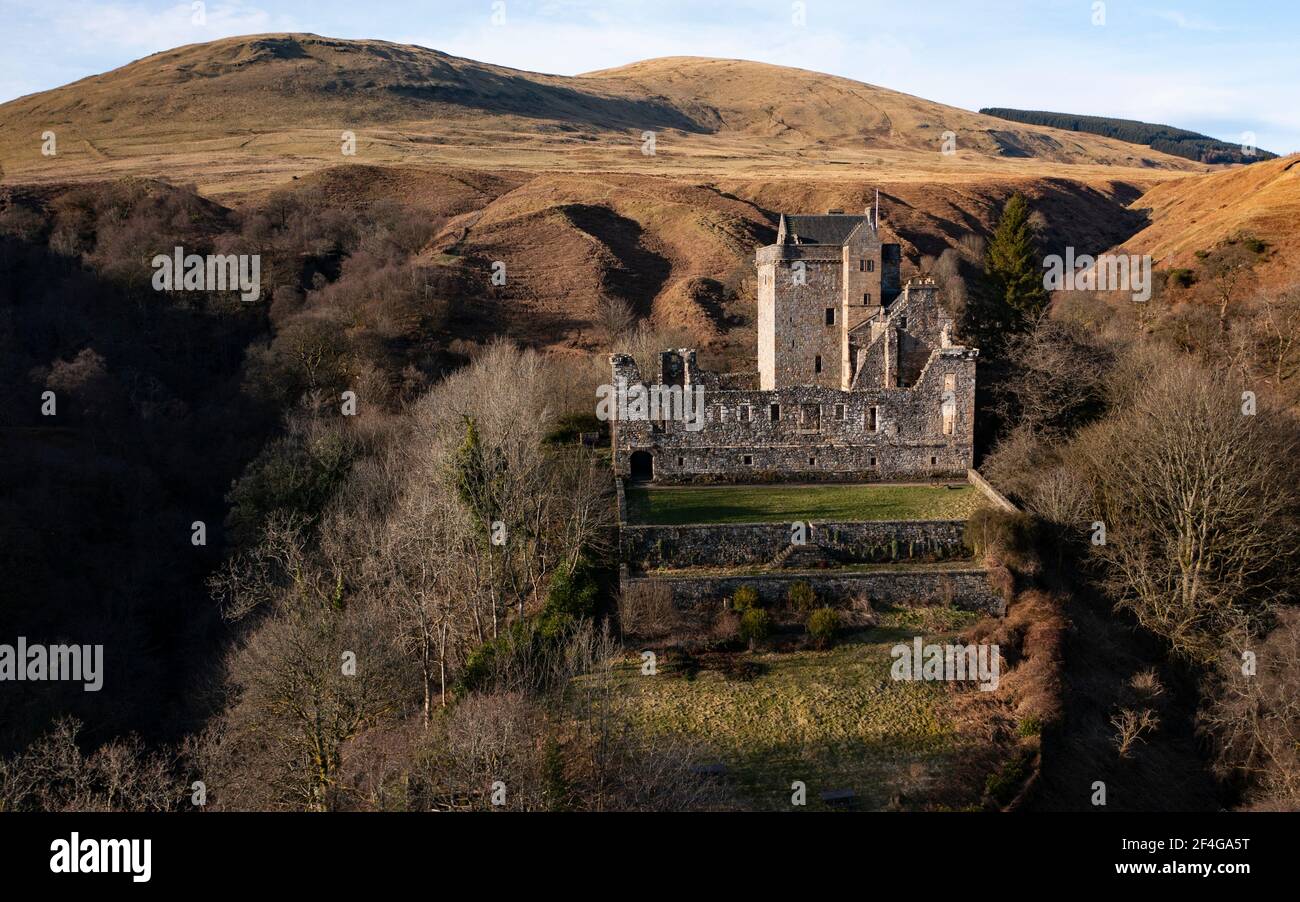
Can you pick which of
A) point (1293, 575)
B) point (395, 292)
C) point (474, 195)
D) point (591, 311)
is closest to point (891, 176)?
point (474, 195)

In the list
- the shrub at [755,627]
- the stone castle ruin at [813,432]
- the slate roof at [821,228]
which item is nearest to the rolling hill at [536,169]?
the slate roof at [821,228]

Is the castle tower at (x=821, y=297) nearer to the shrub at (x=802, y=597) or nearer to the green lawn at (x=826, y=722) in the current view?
the shrub at (x=802, y=597)

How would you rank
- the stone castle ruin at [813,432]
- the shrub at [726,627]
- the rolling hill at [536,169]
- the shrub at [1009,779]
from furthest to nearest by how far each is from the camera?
the rolling hill at [536,169], the stone castle ruin at [813,432], the shrub at [726,627], the shrub at [1009,779]

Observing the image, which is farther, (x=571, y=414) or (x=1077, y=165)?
(x=1077, y=165)

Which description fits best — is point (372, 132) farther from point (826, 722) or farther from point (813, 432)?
point (826, 722)

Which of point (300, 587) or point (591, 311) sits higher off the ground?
point (591, 311)

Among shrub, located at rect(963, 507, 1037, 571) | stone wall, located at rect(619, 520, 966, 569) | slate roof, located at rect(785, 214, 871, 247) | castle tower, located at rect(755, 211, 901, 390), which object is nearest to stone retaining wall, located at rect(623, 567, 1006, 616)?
shrub, located at rect(963, 507, 1037, 571)

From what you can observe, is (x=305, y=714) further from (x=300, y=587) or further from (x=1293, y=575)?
(x=1293, y=575)
